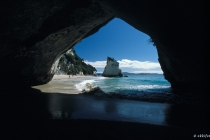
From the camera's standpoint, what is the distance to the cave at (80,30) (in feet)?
16.3

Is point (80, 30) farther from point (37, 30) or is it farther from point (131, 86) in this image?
point (131, 86)

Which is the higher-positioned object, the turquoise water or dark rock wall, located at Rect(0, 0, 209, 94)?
dark rock wall, located at Rect(0, 0, 209, 94)

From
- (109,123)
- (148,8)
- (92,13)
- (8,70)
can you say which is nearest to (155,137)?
(109,123)

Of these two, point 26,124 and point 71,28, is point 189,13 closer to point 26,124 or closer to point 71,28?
point 26,124

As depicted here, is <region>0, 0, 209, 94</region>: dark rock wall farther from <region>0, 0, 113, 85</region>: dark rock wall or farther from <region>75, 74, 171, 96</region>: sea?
<region>75, 74, 171, 96</region>: sea

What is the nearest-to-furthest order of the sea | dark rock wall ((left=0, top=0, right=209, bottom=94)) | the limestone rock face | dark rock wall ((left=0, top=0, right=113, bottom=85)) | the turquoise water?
dark rock wall ((left=0, top=0, right=209, bottom=94)), dark rock wall ((left=0, top=0, right=113, bottom=85)), the sea, the turquoise water, the limestone rock face

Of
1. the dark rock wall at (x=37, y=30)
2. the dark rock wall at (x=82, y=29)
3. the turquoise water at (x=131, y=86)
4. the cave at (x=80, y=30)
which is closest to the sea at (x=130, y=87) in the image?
the turquoise water at (x=131, y=86)

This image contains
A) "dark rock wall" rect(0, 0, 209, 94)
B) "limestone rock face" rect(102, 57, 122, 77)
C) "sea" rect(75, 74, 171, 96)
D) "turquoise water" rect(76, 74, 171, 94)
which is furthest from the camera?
"limestone rock face" rect(102, 57, 122, 77)

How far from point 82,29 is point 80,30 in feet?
0.65

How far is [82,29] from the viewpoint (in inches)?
448

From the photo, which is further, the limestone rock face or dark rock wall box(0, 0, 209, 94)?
the limestone rock face

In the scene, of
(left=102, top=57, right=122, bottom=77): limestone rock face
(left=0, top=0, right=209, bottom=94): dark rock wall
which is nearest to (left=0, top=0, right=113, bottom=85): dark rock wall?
(left=0, top=0, right=209, bottom=94): dark rock wall

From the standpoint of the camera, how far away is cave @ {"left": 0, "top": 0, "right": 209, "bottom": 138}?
16.3ft

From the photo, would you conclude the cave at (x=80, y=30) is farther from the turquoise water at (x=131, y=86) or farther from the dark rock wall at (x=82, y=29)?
the turquoise water at (x=131, y=86)
